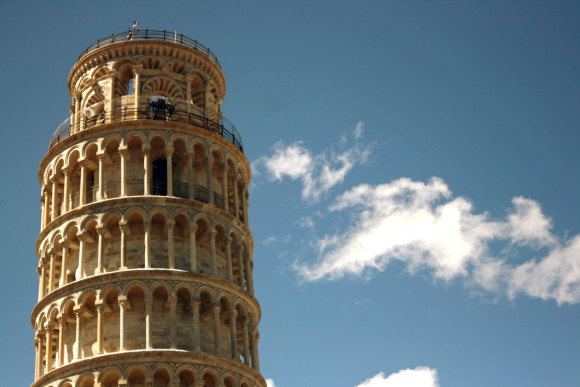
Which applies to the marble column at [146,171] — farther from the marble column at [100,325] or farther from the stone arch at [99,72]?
the stone arch at [99,72]

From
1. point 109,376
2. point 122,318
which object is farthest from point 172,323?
point 109,376

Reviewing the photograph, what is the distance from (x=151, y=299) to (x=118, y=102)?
45.4 ft

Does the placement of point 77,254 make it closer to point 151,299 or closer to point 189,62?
point 151,299


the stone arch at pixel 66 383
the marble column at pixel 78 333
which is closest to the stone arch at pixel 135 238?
the marble column at pixel 78 333

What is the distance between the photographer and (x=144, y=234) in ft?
162

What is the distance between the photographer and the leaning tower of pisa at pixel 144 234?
46469 mm

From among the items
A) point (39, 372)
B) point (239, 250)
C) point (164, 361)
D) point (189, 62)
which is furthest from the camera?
point (189, 62)

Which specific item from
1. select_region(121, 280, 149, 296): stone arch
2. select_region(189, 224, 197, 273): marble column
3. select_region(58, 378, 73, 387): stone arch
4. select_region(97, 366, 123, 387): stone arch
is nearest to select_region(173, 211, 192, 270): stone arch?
select_region(189, 224, 197, 273): marble column

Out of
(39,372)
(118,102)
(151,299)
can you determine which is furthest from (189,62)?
(39,372)

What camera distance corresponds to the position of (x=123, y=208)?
49.5 m

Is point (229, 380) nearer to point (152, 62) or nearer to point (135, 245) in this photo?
point (135, 245)

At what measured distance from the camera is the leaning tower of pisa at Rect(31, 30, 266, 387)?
46.5m

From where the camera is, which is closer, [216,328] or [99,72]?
[216,328]

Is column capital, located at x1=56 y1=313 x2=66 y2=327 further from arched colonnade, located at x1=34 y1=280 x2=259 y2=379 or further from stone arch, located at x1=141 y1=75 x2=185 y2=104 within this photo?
stone arch, located at x1=141 y1=75 x2=185 y2=104
